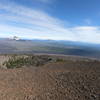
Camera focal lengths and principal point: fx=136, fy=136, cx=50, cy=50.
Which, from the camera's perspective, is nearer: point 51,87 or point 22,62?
point 51,87

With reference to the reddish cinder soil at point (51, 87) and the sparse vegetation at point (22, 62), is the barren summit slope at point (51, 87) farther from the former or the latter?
the sparse vegetation at point (22, 62)

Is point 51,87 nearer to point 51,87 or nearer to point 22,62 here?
point 51,87

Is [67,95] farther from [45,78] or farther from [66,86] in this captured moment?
[45,78]

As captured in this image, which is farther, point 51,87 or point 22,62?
point 22,62

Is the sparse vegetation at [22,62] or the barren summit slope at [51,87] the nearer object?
the barren summit slope at [51,87]

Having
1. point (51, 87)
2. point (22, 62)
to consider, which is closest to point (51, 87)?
point (51, 87)

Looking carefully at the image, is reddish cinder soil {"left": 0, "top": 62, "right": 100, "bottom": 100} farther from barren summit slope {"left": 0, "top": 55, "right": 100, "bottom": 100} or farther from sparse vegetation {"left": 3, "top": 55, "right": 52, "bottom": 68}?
sparse vegetation {"left": 3, "top": 55, "right": 52, "bottom": 68}

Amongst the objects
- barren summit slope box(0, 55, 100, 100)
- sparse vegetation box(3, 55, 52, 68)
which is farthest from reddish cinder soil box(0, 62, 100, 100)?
sparse vegetation box(3, 55, 52, 68)

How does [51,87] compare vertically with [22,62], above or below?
above

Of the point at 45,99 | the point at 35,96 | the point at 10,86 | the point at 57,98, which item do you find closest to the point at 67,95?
the point at 57,98

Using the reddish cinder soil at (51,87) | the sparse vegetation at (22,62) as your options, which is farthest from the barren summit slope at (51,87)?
the sparse vegetation at (22,62)

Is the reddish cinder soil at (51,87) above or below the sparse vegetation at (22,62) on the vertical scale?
above
